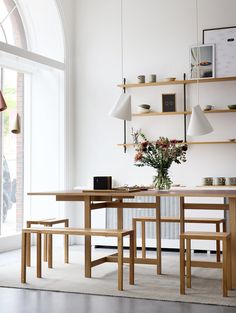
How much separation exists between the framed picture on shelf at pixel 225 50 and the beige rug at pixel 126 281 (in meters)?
2.34

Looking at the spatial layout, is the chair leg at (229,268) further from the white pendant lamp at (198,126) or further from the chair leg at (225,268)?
the white pendant lamp at (198,126)

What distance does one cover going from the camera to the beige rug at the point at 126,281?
4.20 meters

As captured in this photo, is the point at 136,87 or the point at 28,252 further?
the point at 136,87

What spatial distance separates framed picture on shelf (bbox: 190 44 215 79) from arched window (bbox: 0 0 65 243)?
65.8 inches

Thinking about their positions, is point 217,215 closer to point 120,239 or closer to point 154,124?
point 154,124

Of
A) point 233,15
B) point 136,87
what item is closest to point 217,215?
point 136,87

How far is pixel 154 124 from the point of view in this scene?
7.11 m

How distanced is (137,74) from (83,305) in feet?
12.8

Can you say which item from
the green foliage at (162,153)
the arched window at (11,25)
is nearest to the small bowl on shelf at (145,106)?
the arched window at (11,25)

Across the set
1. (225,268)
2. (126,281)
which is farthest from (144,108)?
(225,268)

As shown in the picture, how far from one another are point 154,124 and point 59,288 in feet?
10.3

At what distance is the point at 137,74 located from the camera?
7.21 m

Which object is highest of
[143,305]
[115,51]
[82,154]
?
[115,51]

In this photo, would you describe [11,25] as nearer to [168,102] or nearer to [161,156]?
[168,102]
